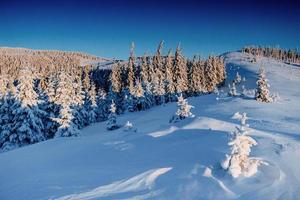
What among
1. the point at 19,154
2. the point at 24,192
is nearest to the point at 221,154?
the point at 24,192

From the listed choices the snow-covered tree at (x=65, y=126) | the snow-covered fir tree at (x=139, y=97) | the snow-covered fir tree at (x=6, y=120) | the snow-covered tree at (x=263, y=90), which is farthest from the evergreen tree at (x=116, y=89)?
the snow-covered tree at (x=263, y=90)

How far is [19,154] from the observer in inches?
828

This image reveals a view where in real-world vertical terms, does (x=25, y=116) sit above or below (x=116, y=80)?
below

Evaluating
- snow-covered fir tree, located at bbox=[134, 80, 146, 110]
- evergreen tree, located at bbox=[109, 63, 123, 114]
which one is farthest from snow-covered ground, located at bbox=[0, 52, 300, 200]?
evergreen tree, located at bbox=[109, 63, 123, 114]

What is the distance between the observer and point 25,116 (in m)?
40.1

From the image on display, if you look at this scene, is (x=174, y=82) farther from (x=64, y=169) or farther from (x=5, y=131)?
(x=64, y=169)

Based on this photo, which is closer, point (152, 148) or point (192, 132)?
point (152, 148)

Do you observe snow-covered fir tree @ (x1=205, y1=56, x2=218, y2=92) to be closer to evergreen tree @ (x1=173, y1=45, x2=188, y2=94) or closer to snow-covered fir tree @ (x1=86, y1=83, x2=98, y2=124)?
evergreen tree @ (x1=173, y1=45, x2=188, y2=94)

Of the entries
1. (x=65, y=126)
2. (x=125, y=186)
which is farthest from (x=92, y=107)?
(x=125, y=186)

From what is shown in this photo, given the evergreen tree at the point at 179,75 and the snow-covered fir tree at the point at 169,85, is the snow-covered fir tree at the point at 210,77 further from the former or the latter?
the snow-covered fir tree at the point at 169,85

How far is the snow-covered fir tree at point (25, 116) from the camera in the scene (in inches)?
1551

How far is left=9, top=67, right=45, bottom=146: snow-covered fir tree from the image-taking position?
129ft

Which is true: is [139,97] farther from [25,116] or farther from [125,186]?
[125,186]

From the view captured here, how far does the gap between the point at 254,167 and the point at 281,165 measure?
1.09 metres
